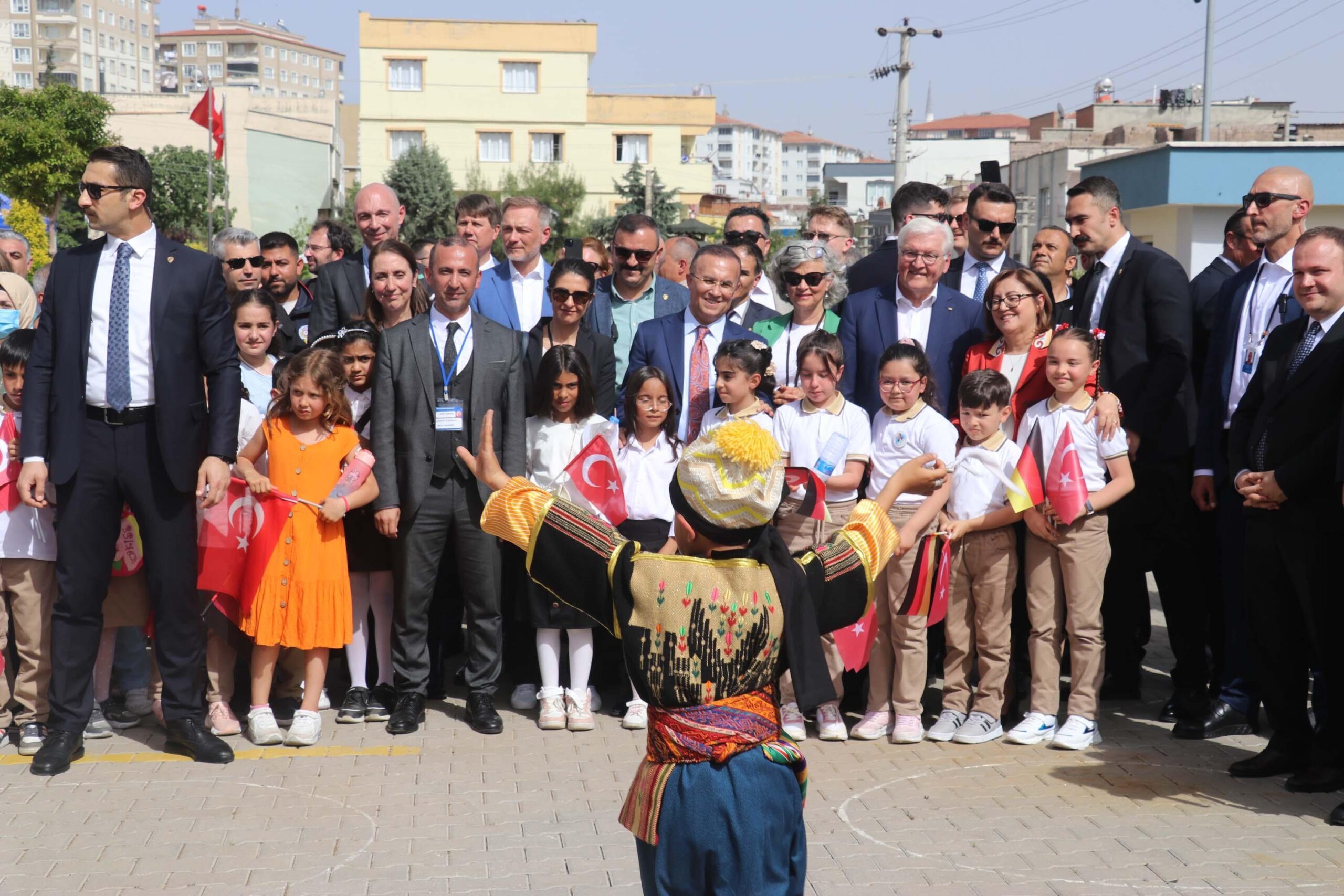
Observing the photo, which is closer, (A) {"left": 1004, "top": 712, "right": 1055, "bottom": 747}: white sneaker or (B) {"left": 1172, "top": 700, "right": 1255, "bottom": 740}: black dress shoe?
(A) {"left": 1004, "top": 712, "right": 1055, "bottom": 747}: white sneaker

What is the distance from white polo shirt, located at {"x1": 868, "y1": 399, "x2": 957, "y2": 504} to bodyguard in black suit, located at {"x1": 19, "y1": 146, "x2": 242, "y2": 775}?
2.98 m

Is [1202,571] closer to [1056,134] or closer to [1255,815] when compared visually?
[1255,815]

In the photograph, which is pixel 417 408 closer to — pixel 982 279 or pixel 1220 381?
pixel 982 279

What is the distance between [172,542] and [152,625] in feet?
1.62

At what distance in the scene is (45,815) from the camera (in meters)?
5.04

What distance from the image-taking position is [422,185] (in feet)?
179

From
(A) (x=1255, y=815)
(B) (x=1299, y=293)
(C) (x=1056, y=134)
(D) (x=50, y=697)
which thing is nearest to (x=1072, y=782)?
(A) (x=1255, y=815)

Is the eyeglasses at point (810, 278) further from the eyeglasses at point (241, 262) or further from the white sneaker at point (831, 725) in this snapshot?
the eyeglasses at point (241, 262)

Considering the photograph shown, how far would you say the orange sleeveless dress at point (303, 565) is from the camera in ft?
19.6

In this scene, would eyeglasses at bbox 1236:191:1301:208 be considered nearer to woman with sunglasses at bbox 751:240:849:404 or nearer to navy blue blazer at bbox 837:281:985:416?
navy blue blazer at bbox 837:281:985:416

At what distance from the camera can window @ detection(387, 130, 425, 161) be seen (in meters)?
65.5

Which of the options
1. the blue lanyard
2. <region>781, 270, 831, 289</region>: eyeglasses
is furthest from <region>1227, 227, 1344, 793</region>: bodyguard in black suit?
the blue lanyard

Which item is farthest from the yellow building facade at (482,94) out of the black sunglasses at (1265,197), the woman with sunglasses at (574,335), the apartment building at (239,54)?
the apartment building at (239,54)

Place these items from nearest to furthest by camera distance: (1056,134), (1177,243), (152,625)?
(152,625)
(1177,243)
(1056,134)
